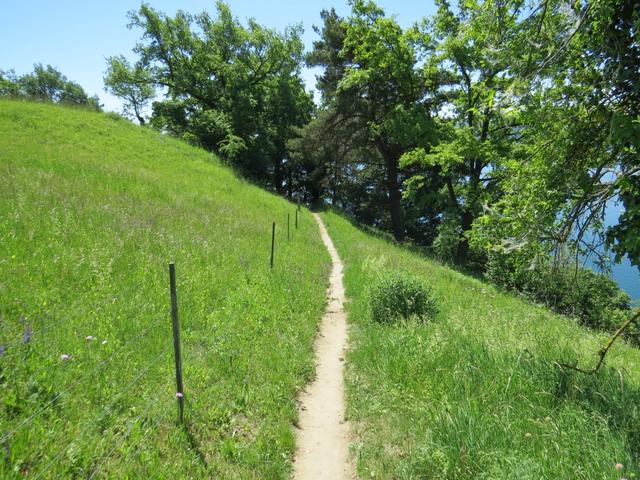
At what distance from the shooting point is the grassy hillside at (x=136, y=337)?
356cm

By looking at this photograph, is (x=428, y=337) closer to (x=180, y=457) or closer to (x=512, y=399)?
(x=512, y=399)

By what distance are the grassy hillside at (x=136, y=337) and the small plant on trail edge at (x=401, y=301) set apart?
154 cm

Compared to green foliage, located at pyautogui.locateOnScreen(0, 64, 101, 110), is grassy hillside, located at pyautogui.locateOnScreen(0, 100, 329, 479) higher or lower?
lower

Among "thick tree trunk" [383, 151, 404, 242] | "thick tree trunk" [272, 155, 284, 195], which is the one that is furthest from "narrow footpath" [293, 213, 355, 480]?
"thick tree trunk" [272, 155, 284, 195]

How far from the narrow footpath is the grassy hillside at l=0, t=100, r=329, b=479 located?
0.23 m

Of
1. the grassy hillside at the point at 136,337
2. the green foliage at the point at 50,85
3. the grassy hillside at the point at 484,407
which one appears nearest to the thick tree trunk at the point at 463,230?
the grassy hillside at the point at 136,337

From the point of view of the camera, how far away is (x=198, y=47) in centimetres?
3791

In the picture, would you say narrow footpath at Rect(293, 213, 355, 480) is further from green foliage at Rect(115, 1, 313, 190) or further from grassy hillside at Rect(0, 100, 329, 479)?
green foliage at Rect(115, 1, 313, 190)

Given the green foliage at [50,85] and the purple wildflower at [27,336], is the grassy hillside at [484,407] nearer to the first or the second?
the purple wildflower at [27,336]

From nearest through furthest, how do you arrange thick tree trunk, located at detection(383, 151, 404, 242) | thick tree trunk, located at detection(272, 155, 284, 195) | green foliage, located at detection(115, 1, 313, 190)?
thick tree trunk, located at detection(383, 151, 404, 242) → green foliage, located at detection(115, 1, 313, 190) → thick tree trunk, located at detection(272, 155, 284, 195)

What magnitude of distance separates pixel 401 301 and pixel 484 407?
3.82 metres

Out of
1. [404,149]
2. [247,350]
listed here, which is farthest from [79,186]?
[404,149]

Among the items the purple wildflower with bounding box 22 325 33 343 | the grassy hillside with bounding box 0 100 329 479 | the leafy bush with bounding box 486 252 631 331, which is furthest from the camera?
the leafy bush with bounding box 486 252 631 331

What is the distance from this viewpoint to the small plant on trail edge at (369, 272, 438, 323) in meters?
8.16
